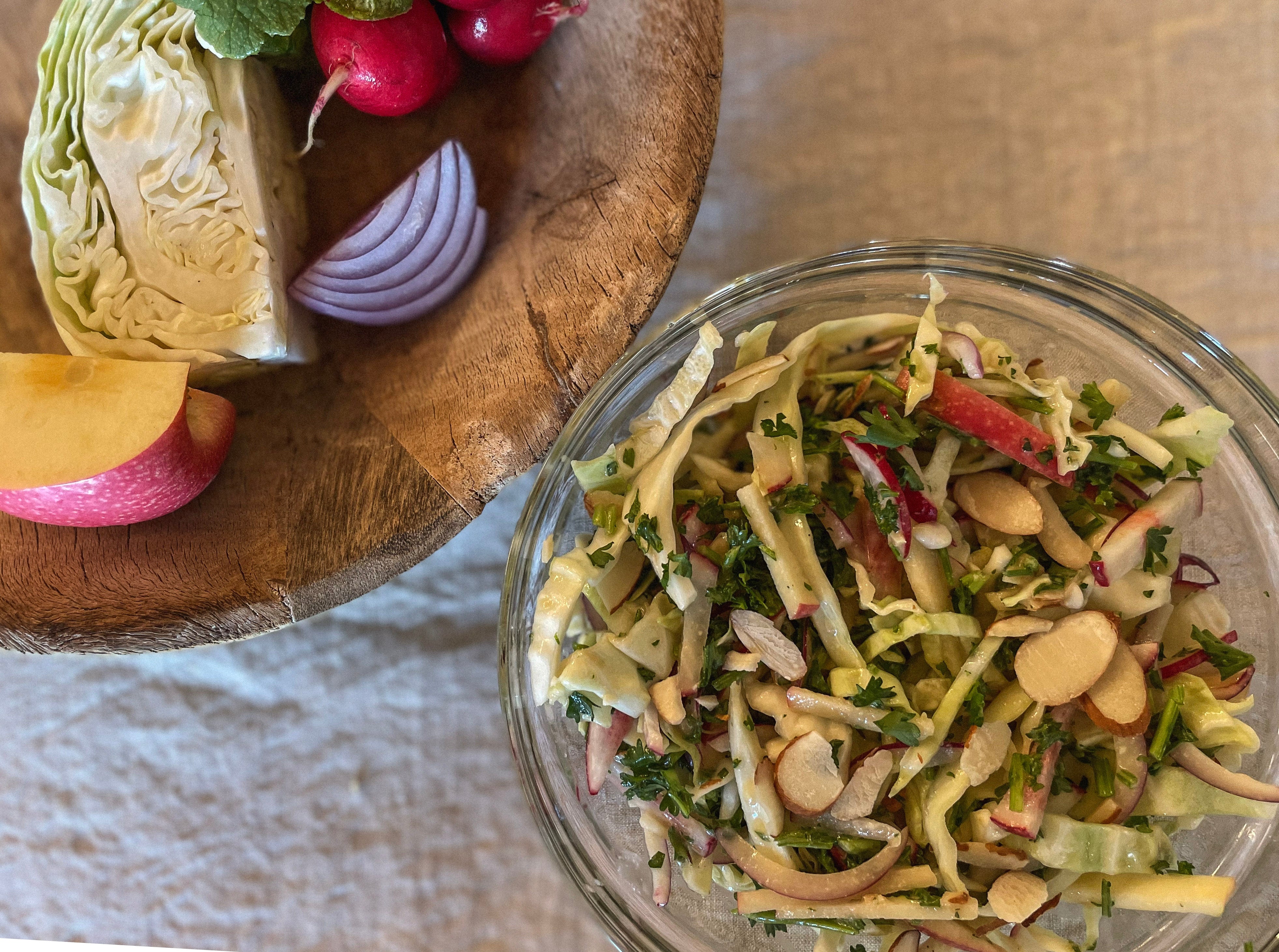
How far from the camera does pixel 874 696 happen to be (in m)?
0.61

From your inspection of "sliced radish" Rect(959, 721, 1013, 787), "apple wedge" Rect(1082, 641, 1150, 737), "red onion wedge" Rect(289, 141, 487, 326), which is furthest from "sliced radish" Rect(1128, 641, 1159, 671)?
"red onion wedge" Rect(289, 141, 487, 326)

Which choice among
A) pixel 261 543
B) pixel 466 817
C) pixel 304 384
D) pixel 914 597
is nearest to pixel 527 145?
pixel 304 384

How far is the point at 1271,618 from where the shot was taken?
72 cm

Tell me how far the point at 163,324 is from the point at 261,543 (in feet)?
0.79

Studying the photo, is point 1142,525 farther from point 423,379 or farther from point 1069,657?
point 423,379

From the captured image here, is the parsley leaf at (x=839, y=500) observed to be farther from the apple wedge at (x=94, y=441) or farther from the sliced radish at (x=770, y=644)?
the apple wedge at (x=94, y=441)

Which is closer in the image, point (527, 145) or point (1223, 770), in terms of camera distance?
point (1223, 770)

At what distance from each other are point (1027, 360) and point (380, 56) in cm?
65

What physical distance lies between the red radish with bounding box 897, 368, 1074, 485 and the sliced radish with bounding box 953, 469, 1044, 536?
0.02m

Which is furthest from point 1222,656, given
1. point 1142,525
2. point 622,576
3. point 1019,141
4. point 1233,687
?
point 1019,141

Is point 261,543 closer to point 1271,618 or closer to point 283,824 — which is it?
point 283,824

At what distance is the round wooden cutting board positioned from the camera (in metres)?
0.72

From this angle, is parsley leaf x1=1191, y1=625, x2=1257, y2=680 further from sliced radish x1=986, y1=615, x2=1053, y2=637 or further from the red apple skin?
the red apple skin

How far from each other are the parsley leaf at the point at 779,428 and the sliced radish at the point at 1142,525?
9.3 inches
